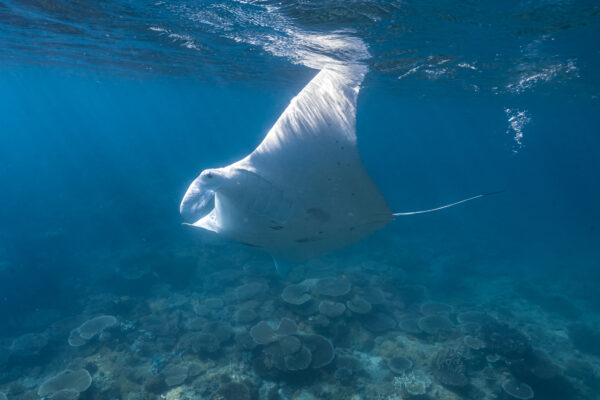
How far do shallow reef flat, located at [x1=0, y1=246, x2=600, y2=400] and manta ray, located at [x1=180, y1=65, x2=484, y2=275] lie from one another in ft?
16.4

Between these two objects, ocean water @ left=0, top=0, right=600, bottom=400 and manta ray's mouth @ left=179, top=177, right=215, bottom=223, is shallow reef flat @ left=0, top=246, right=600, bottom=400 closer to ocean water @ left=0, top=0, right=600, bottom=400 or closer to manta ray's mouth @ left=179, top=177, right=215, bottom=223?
ocean water @ left=0, top=0, right=600, bottom=400

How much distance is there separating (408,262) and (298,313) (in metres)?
10.6

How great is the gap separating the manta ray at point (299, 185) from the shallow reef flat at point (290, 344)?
4.98m

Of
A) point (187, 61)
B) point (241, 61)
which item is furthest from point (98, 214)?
point (241, 61)

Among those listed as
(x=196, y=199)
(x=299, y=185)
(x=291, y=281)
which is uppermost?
(x=299, y=185)

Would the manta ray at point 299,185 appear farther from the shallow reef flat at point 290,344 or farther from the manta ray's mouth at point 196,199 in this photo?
the shallow reef flat at point 290,344

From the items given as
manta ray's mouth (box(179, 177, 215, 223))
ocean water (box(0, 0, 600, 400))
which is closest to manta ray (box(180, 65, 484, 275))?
manta ray's mouth (box(179, 177, 215, 223))

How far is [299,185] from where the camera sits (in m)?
3.96

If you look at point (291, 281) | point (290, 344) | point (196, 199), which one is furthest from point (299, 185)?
point (291, 281)

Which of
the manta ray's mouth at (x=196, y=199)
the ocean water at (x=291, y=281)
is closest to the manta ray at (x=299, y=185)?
the manta ray's mouth at (x=196, y=199)

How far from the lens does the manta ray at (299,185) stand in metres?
3.67

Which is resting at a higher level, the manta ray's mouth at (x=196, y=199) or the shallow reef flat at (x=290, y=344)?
the manta ray's mouth at (x=196, y=199)

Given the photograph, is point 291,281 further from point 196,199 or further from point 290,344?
point 196,199

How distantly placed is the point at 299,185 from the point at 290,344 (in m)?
5.80
